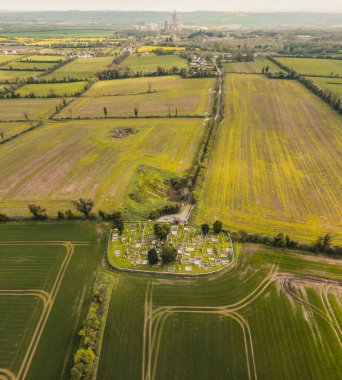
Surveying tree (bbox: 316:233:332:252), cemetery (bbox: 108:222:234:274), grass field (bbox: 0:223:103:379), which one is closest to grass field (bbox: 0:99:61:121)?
grass field (bbox: 0:223:103:379)

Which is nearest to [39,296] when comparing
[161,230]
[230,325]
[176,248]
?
[161,230]

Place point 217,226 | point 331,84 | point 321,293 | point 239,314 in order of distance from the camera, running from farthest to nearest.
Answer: point 331,84
point 217,226
point 321,293
point 239,314

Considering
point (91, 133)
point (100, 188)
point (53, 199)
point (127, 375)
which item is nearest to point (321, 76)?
point (91, 133)

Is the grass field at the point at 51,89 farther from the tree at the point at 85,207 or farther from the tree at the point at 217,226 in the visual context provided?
the tree at the point at 217,226

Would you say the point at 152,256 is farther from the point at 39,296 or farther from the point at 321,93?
the point at 321,93

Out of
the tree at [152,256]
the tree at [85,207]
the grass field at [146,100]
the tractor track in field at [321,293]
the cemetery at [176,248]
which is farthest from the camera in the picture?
the grass field at [146,100]

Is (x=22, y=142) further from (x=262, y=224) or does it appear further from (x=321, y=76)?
(x=321, y=76)

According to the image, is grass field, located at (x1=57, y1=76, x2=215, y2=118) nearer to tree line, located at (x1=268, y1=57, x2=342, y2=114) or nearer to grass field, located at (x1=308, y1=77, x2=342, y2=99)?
tree line, located at (x1=268, y1=57, x2=342, y2=114)

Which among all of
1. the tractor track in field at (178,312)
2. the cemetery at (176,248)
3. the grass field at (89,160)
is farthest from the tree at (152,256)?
the grass field at (89,160)
